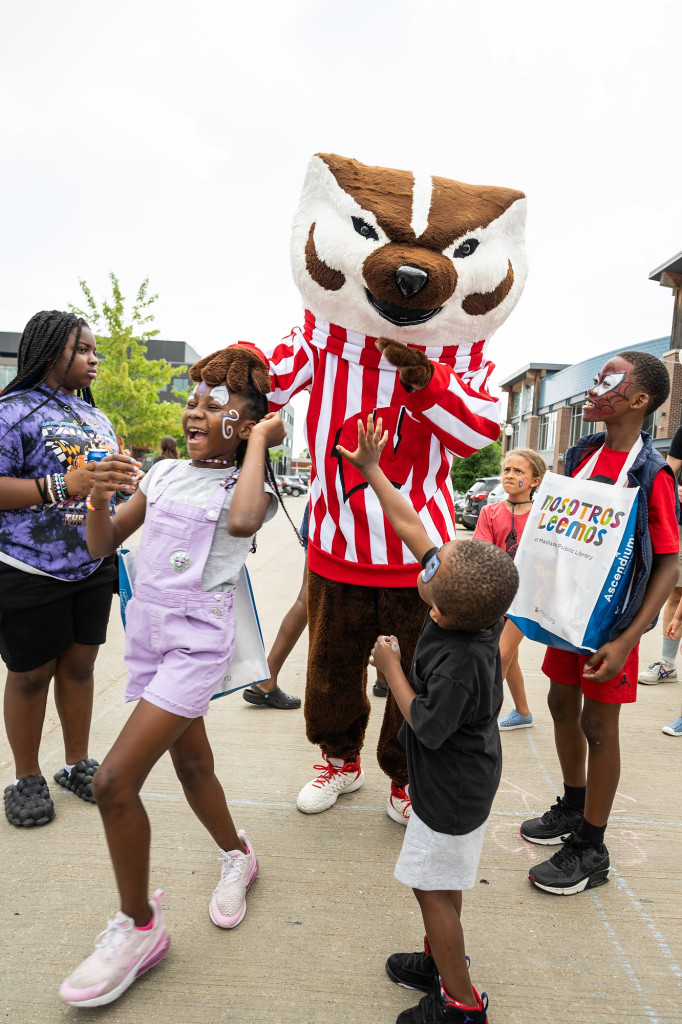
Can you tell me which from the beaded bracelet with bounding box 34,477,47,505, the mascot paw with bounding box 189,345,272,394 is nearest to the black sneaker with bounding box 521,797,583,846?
the mascot paw with bounding box 189,345,272,394

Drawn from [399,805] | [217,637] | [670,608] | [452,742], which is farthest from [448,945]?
[670,608]

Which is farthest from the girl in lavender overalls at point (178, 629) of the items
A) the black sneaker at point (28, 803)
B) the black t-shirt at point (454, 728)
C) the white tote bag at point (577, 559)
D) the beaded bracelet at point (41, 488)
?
the white tote bag at point (577, 559)

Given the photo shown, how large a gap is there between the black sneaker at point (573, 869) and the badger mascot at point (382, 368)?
0.60 metres

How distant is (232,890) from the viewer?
2137mm

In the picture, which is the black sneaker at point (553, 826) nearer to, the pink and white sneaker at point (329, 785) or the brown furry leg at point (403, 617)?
the brown furry leg at point (403, 617)

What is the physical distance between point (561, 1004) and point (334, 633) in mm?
1369

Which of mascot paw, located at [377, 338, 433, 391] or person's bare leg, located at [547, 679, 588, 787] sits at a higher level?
mascot paw, located at [377, 338, 433, 391]

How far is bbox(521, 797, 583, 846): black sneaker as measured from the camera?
2.66m

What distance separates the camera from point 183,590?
77.7 inches

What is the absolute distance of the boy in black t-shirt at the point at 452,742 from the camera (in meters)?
1.62

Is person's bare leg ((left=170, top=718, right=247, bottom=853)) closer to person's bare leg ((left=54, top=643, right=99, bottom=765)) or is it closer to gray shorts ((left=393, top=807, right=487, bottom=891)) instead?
gray shorts ((left=393, top=807, right=487, bottom=891))

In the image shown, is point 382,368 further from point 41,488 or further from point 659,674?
point 659,674

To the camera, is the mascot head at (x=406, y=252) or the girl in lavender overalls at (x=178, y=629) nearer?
the girl in lavender overalls at (x=178, y=629)

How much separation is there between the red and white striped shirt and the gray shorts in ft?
3.45
